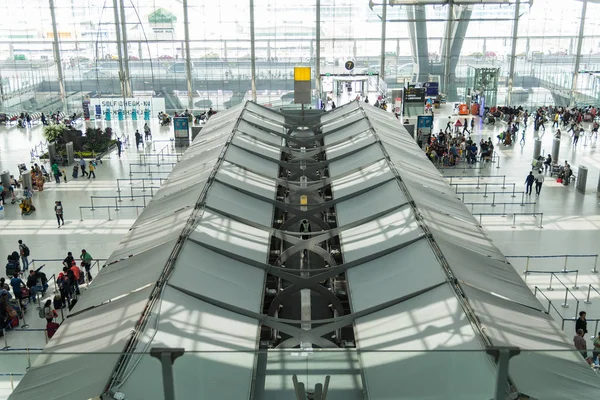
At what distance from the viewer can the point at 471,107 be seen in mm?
47062

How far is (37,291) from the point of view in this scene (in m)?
16.8

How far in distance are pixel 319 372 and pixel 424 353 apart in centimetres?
95

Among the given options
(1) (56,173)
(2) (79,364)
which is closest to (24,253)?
(1) (56,173)

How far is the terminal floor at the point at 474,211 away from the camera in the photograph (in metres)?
17.7

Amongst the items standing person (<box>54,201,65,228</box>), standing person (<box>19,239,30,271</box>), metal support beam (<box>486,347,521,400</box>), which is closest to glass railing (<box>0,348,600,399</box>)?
metal support beam (<box>486,347,521,400</box>)

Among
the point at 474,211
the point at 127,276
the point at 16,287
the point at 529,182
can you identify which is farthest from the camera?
the point at 529,182

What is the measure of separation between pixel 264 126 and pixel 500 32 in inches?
1437

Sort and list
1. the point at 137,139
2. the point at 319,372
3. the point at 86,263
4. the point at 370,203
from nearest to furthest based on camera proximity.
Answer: the point at 319,372 → the point at 370,203 → the point at 86,263 → the point at 137,139

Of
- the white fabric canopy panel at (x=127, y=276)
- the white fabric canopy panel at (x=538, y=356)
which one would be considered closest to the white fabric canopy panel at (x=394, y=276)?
the white fabric canopy panel at (x=538, y=356)

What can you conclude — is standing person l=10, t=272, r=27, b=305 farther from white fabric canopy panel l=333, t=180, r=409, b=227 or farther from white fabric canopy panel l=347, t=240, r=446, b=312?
white fabric canopy panel l=347, t=240, r=446, b=312

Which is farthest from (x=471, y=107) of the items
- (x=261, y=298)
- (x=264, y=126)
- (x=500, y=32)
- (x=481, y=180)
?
(x=261, y=298)

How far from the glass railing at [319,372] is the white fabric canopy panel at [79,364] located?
0.01m

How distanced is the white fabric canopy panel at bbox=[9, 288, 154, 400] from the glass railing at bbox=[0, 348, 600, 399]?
0.01m

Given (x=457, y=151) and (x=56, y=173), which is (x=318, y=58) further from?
(x=56, y=173)
